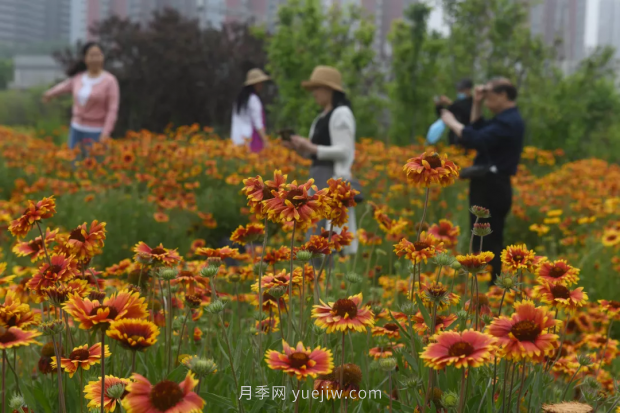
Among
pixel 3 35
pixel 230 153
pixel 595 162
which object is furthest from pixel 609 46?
pixel 3 35

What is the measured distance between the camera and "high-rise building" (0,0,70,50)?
96.0m

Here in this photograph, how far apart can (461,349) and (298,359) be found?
1.02 ft

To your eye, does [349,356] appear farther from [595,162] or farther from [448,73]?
[448,73]

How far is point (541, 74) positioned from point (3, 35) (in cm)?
9951

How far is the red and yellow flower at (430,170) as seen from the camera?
165cm

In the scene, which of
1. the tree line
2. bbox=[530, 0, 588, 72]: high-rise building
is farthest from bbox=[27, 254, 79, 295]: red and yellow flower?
bbox=[530, 0, 588, 72]: high-rise building

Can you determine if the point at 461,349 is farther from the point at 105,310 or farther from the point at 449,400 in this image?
the point at 105,310

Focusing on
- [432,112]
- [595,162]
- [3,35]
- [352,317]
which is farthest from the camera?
[3,35]

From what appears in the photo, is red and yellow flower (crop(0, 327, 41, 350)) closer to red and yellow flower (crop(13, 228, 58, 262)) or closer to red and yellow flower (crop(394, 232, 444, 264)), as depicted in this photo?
red and yellow flower (crop(13, 228, 58, 262))

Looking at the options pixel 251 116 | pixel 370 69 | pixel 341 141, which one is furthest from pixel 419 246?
pixel 370 69

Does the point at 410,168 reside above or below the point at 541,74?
below

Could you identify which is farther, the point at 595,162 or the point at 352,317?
the point at 595,162

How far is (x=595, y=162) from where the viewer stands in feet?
32.2

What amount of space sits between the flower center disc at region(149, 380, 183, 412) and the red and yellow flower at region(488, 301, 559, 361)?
1.97 ft
